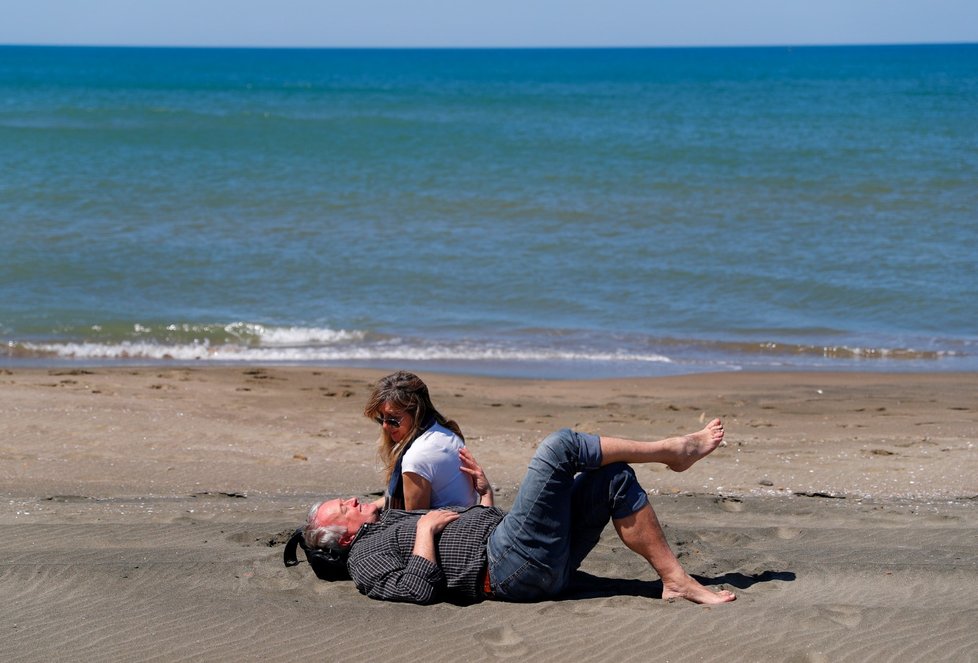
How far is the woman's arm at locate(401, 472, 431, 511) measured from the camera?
16.8 ft

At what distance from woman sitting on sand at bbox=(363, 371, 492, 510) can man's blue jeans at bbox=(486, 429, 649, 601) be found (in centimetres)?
44

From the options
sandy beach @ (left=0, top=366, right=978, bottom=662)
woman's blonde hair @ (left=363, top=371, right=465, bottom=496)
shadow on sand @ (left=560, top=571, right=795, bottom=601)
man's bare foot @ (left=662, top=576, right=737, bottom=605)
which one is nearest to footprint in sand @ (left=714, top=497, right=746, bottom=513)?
sandy beach @ (left=0, top=366, right=978, bottom=662)

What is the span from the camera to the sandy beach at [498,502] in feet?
14.5

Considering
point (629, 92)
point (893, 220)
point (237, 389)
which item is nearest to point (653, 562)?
point (237, 389)

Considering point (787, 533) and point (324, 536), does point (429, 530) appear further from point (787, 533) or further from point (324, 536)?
point (787, 533)

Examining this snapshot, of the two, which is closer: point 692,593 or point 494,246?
point 692,593

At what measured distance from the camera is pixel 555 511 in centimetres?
468

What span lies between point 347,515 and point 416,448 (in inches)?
18.2

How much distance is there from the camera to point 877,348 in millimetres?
13234

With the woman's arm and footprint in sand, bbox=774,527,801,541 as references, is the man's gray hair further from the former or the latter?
footprint in sand, bbox=774,527,801,541

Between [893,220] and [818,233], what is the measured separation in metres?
2.03

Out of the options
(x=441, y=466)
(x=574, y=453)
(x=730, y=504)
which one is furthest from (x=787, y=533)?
(x=441, y=466)

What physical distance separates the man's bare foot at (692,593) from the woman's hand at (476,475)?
37.4 inches

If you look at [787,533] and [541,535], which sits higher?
[541,535]
